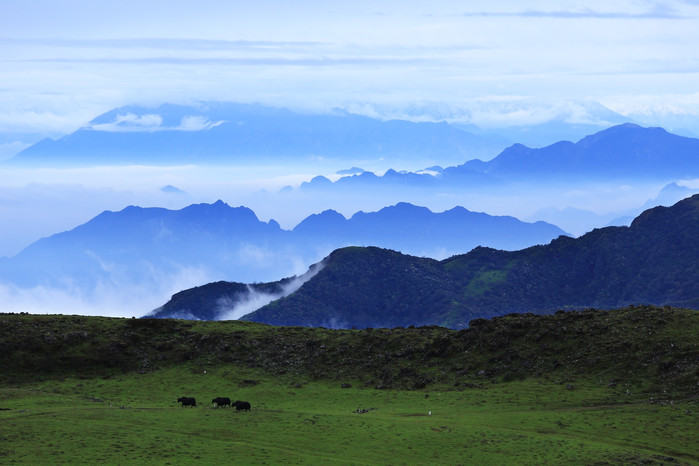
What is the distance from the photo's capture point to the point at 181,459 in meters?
67.4

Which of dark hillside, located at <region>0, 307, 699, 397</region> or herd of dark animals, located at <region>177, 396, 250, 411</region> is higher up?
dark hillside, located at <region>0, 307, 699, 397</region>

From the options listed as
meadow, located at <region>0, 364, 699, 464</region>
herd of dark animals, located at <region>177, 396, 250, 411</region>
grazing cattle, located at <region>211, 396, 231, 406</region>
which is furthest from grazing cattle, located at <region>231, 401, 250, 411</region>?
grazing cattle, located at <region>211, 396, 231, 406</region>

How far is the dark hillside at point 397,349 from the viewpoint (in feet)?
359

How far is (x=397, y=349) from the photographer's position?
12769 centimetres

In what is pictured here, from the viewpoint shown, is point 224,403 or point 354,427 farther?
point 224,403

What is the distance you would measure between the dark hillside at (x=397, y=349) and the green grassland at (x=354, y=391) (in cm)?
31

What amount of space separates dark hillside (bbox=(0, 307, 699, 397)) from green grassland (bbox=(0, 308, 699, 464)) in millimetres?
311

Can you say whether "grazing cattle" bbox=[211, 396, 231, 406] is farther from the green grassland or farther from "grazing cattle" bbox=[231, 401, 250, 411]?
"grazing cattle" bbox=[231, 401, 250, 411]

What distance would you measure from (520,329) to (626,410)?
→ 34.5m

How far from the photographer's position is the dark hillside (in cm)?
10956

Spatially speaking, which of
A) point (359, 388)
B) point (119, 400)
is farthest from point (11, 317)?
point (359, 388)

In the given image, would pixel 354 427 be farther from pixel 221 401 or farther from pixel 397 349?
pixel 397 349

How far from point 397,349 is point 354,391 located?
1851 cm

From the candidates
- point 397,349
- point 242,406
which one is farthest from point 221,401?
point 397,349
